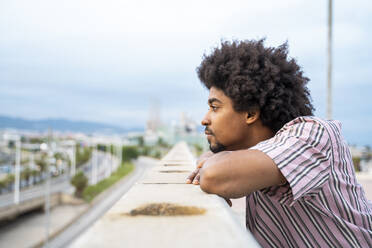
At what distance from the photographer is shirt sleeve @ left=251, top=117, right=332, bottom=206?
4.54ft

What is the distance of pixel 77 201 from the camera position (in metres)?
44.8

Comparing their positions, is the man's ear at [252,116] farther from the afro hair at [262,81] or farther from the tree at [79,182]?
the tree at [79,182]

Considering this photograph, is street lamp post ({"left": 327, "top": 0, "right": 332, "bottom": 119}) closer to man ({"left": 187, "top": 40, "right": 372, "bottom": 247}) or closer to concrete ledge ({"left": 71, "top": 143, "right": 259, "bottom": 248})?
man ({"left": 187, "top": 40, "right": 372, "bottom": 247})

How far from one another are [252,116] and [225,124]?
0.15 meters

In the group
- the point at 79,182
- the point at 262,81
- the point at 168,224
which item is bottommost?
the point at 79,182

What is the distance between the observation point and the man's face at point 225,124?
1.85 m

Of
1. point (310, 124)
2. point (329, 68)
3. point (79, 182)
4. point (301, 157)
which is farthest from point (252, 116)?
point (79, 182)

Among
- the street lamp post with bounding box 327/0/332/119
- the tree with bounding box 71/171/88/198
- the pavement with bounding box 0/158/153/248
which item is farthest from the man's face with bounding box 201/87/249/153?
the tree with bounding box 71/171/88/198

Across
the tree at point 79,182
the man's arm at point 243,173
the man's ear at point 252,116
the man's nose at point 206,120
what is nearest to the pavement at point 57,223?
the tree at point 79,182

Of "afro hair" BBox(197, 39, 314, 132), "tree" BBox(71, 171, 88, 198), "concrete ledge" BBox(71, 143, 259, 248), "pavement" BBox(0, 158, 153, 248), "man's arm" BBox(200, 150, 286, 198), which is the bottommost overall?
"pavement" BBox(0, 158, 153, 248)

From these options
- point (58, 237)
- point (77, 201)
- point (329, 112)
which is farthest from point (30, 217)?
point (329, 112)

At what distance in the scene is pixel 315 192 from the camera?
150 centimetres

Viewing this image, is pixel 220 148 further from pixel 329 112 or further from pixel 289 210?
pixel 329 112

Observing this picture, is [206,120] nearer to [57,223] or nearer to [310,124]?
[310,124]
